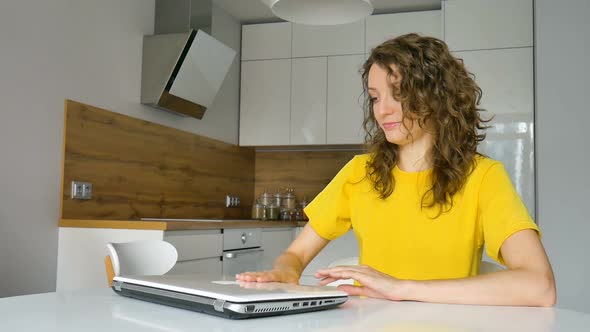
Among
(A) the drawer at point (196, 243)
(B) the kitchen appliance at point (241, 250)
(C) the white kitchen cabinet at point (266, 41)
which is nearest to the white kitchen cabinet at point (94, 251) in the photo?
(A) the drawer at point (196, 243)

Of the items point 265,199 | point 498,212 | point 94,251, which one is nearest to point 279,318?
point 498,212

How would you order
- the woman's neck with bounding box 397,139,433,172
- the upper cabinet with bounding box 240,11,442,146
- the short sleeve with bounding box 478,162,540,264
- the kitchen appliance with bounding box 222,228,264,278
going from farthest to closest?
the upper cabinet with bounding box 240,11,442,146
the kitchen appliance with bounding box 222,228,264,278
the woman's neck with bounding box 397,139,433,172
the short sleeve with bounding box 478,162,540,264

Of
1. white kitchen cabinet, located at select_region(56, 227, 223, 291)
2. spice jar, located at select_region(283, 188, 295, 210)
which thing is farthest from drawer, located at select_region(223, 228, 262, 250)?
spice jar, located at select_region(283, 188, 295, 210)

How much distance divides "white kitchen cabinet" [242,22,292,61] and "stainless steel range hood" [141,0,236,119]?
99cm

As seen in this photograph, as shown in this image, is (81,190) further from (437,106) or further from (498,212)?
(498,212)

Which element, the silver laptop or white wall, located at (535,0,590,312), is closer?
the silver laptop

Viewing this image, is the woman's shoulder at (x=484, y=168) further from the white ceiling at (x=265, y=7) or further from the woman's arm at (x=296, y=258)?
the white ceiling at (x=265, y=7)

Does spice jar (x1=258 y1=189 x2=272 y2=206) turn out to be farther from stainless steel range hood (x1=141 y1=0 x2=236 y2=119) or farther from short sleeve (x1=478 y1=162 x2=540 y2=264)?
short sleeve (x1=478 y1=162 x2=540 y2=264)

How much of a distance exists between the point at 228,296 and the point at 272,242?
3070 millimetres

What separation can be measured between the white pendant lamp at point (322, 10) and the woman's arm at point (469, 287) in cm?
104

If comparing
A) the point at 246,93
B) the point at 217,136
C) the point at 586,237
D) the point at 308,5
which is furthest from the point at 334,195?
the point at 246,93

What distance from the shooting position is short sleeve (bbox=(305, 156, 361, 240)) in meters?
1.53

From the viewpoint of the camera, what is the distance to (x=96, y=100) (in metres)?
2.98

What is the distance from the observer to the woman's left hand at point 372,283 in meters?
1.04
